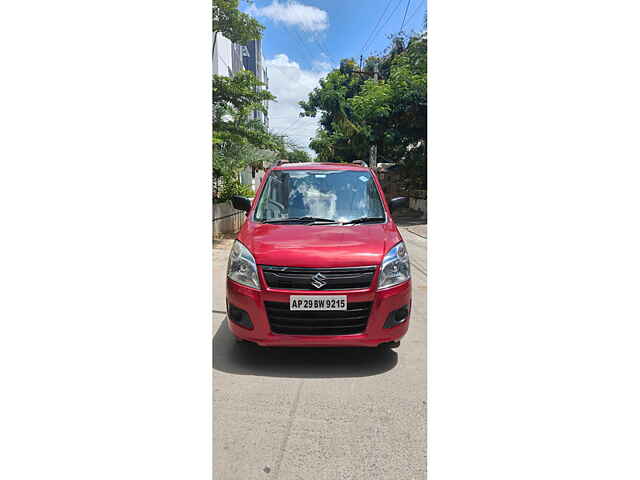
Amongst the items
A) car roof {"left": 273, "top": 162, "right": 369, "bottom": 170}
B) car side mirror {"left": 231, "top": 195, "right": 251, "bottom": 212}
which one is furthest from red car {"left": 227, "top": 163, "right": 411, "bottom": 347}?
car roof {"left": 273, "top": 162, "right": 369, "bottom": 170}

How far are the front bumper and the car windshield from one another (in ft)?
2.67

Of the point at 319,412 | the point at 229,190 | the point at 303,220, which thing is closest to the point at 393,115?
the point at 229,190

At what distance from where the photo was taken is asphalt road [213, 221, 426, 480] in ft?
6.98

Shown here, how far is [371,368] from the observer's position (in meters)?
3.22

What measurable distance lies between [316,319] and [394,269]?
689mm

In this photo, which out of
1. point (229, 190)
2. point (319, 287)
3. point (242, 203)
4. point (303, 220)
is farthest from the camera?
point (229, 190)

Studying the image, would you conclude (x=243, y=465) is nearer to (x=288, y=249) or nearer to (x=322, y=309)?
(x=322, y=309)

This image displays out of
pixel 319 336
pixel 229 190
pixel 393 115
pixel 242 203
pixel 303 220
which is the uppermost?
pixel 393 115

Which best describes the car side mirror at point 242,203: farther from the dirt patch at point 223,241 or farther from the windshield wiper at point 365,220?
the dirt patch at point 223,241

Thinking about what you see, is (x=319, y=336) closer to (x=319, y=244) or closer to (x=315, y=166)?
(x=319, y=244)

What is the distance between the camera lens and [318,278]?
10.1 ft

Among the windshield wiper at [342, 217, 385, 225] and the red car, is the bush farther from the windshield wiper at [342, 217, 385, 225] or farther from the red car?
the red car

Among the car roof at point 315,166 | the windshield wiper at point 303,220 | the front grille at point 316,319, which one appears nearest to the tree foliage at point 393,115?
the car roof at point 315,166

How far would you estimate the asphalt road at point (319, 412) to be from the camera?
A: 83.8 inches
